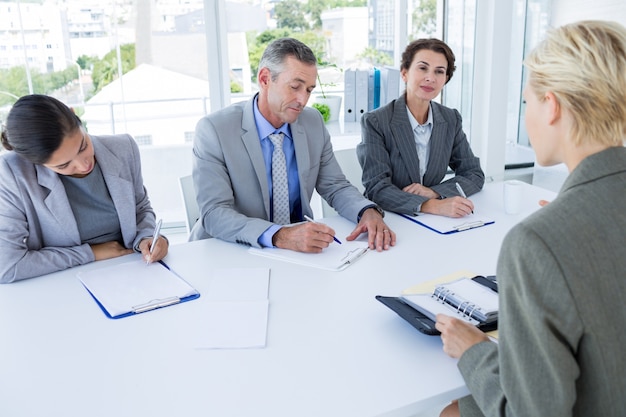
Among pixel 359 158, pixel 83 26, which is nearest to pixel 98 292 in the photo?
pixel 359 158

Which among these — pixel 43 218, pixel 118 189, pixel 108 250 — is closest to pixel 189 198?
pixel 118 189

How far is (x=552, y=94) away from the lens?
0.97m

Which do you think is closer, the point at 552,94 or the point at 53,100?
the point at 552,94

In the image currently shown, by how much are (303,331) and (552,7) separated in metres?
4.35

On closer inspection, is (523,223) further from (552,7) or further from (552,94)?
(552,7)

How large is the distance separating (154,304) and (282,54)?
3.48ft

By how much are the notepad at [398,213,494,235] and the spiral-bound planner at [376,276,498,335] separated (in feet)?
1.68

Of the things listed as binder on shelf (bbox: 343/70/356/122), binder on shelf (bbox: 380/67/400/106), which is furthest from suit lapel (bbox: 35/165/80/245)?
binder on shelf (bbox: 380/67/400/106)

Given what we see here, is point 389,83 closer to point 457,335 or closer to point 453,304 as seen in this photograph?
point 453,304

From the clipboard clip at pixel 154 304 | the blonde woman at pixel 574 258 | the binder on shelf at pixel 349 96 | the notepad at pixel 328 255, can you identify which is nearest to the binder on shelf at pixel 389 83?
A: the binder on shelf at pixel 349 96

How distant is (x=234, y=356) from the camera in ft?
4.02

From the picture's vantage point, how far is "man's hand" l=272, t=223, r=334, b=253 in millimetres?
1783

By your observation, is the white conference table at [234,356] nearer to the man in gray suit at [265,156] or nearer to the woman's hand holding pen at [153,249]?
the woman's hand holding pen at [153,249]

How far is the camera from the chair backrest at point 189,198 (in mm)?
2262
